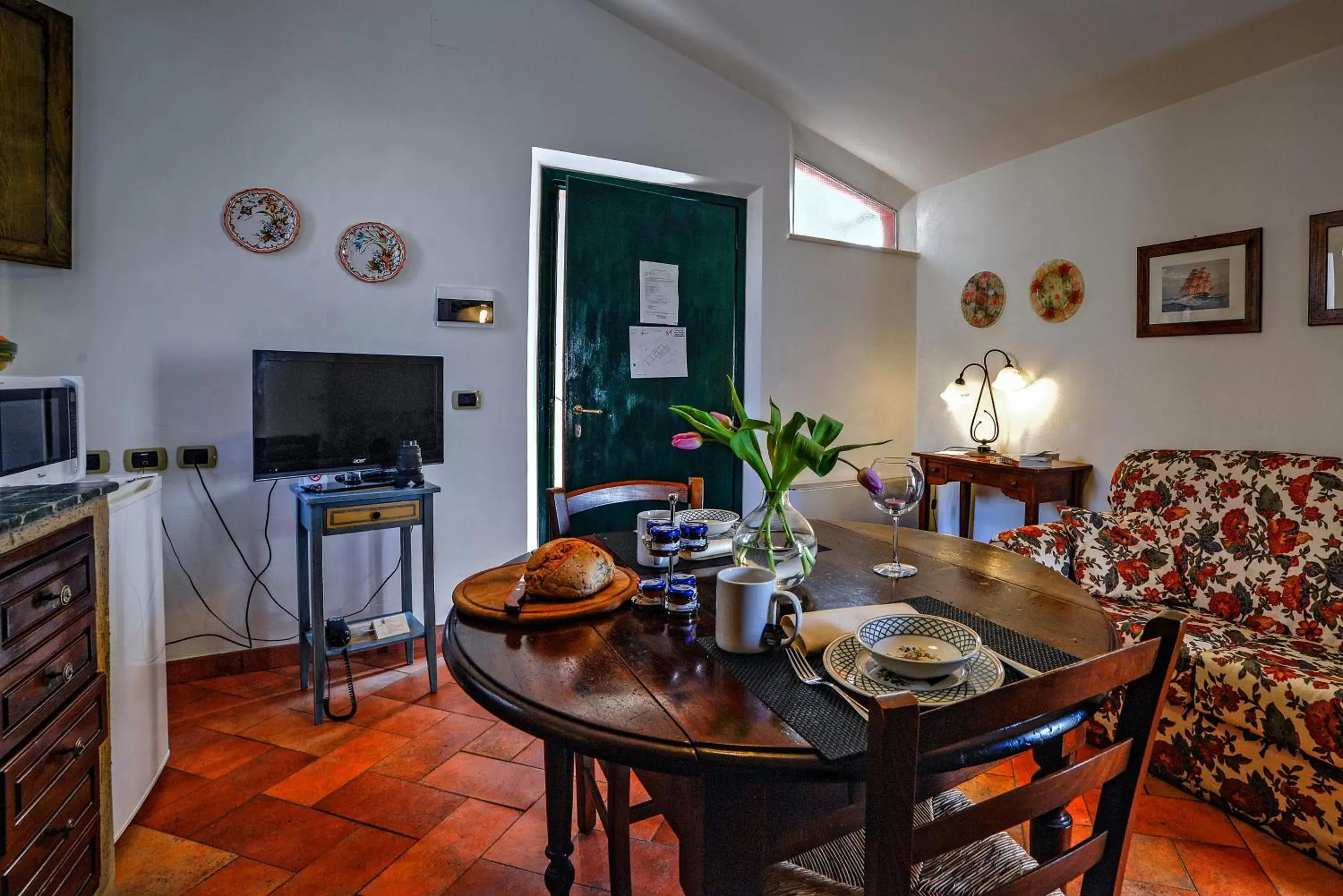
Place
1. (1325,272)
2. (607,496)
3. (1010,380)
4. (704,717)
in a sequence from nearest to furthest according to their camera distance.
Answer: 1. (704,717)
2. (607,496)
3. (1325,272)
4. (1010,380)

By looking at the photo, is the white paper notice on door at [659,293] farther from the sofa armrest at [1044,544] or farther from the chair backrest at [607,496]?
the sofa armrest at [1044,544]

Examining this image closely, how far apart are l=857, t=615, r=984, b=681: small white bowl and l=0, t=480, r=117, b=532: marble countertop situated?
1378 millimetres

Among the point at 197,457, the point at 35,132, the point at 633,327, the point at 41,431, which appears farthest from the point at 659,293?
the point at 41,431

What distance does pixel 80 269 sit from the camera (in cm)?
236

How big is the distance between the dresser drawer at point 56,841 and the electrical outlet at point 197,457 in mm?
1381

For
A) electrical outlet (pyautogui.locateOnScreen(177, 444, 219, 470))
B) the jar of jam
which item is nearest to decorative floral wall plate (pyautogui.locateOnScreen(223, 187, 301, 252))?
electrical outlet (pyautogui.locateOnScreen(177, 444, 219, 470))

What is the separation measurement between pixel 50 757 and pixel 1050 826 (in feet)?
5.90

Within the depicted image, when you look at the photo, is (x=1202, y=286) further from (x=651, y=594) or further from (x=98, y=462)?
(x=98, y=462)

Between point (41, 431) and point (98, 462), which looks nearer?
point (41, 431)

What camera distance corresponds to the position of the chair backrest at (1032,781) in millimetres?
620

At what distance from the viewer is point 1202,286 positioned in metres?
2.86

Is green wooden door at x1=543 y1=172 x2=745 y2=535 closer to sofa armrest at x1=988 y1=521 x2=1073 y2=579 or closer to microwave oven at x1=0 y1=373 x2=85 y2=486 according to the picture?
sofa armrest at x1=988 y1=521 x2=1073 y2=579

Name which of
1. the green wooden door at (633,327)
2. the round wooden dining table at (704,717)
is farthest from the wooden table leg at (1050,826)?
the green wooden door at (633,327)

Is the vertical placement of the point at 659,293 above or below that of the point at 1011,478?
above
